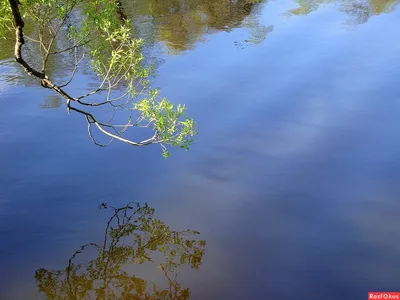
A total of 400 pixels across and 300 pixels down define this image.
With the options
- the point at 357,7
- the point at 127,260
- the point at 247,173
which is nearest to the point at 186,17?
the point at 357,7

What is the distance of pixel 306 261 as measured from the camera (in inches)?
480

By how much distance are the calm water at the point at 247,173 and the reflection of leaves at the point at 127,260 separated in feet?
0.81

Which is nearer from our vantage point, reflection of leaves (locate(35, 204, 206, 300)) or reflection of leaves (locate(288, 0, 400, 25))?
reflection of leaves (locate(35, 204, 206, 300))

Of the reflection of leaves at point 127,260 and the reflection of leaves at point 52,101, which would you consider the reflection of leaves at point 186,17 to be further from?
the reflection of leaves at point 127,260

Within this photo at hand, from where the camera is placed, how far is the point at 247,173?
1525cm

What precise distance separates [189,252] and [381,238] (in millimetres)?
5059

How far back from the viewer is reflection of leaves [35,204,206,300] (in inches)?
453

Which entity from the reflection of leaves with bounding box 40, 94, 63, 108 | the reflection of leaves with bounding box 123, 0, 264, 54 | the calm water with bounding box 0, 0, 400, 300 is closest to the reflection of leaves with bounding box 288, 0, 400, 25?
the reflection of leaves with bounding box 123, 0, 264, 54

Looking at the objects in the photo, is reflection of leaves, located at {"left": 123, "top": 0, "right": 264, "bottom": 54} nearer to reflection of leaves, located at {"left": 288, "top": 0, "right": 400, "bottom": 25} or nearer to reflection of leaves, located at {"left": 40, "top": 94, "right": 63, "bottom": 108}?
reflection of leaves, located at {"left": 288, "top": 0, "right": 400, "bottom": 25}

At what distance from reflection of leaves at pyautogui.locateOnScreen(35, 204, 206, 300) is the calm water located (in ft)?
0.81

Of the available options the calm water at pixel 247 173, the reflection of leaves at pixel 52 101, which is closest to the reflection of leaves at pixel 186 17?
the calm water at pixel 247 173

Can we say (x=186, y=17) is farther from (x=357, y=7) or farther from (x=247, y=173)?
(x=247, y=173)

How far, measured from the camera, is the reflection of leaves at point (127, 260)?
11.5 metres

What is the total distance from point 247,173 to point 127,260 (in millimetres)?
4792
